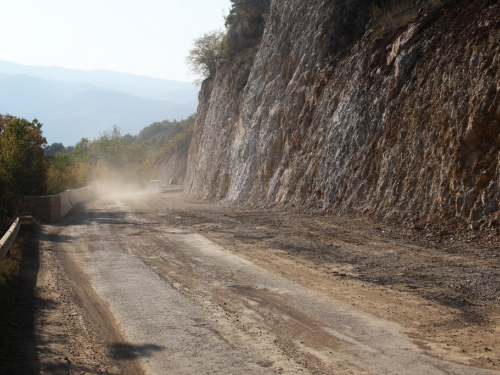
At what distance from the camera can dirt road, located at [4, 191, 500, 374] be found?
5227 mm

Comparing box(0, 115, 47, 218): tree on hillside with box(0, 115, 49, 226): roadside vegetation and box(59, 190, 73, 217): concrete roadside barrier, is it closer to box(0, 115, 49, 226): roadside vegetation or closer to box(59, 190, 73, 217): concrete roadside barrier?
box(0, 115, 49, 226): roadside vegetation

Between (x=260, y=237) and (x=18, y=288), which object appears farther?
(x=260, y=237)

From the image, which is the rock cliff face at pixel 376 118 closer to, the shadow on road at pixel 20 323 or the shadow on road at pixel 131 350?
the shadow on road at pixel 131 350

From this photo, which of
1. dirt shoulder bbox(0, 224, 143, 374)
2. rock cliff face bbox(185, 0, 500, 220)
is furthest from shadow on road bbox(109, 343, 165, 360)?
rock cliff face bbox(185, 0, 500, 220)

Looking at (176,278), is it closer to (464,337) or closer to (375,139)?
(464,337)

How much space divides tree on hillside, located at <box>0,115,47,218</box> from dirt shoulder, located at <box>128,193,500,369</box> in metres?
7.78

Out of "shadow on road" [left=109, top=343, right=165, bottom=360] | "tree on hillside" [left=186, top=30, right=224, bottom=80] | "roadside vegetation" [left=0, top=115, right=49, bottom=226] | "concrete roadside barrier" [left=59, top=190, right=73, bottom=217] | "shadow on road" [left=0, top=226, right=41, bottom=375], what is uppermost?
"tree on hillside" [left=186, top=30, right=224, bottom=80]

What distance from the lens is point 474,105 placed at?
43.4 ft

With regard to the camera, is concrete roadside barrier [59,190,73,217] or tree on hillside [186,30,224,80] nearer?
concrete roadside barrier [59,190,73,217]

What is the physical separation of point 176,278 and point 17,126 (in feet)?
46.7

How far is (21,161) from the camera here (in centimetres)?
1956

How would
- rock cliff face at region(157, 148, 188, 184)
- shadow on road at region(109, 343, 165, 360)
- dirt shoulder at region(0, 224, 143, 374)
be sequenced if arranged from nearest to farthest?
dirt shoulder at region(0, 224, 143, 374)
shadow on road at region(109, 343, 165, 360)
rock cliff face at region(157, 148, 188, 184)

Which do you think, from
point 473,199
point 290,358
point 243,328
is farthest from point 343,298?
point 473,199

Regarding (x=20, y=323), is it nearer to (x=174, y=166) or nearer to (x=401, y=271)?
(x=401, y=271)
